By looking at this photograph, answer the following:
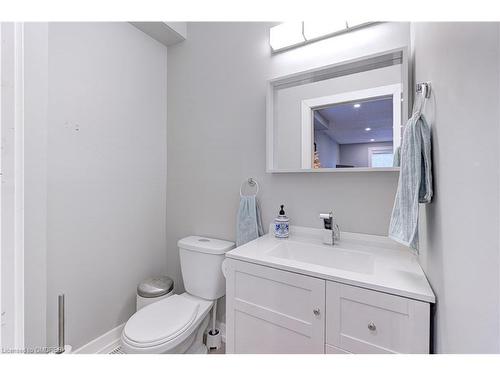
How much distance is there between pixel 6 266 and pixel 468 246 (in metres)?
0.86

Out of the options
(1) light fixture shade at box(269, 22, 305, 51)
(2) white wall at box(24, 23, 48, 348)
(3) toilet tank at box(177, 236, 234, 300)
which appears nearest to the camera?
(2) white wall at box(24, 23, 48, 348)

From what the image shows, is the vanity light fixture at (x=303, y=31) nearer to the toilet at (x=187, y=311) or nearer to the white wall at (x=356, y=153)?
the white wall at (x=356, y=153)

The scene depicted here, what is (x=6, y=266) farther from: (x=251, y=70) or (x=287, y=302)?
(x=251, y=70)

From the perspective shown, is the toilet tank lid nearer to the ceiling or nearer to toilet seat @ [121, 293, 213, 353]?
toilet seat @ [121, 293, 213, 353]

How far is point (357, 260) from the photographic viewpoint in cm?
109

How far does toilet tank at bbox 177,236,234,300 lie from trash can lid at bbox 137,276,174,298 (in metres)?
0.15

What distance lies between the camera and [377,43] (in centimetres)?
116

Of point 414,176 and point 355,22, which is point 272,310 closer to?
point 414,176

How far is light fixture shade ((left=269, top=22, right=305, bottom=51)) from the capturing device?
1.31 metres

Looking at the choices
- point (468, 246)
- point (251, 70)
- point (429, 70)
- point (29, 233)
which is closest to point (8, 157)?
point (29, 233)

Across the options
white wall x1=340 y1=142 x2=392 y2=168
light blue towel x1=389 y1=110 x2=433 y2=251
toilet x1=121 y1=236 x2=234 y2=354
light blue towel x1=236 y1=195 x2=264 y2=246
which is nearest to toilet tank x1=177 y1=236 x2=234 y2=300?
toilet x1=121 y1=236 x2=234 y2=354

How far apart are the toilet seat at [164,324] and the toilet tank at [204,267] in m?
0.07

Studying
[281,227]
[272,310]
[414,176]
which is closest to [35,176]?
[272,310]
